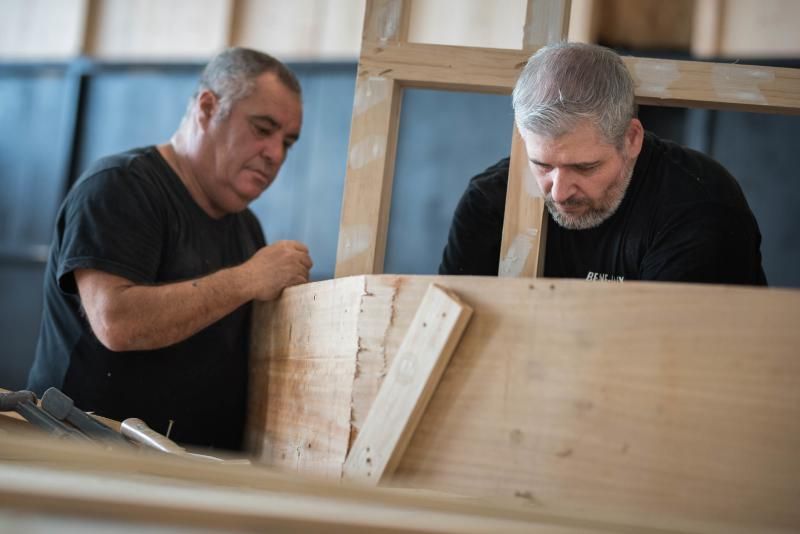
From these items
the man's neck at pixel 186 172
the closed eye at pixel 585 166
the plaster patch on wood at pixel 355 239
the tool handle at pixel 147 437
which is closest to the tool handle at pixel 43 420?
the tool handle at pixel 147 437

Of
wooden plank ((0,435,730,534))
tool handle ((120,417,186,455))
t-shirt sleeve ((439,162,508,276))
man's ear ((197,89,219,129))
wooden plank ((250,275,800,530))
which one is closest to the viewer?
wooden plank ((0,435,730,534))

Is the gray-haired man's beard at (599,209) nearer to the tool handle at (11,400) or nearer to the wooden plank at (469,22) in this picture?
the tool handle at (11,400)

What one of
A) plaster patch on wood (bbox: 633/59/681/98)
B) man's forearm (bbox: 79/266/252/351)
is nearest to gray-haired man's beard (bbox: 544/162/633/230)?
plaster patch on wood (bbox: 633/59/681/98)

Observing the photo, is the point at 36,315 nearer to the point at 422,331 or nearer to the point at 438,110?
the point at 438,110

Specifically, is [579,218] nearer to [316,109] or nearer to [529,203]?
[529,203]

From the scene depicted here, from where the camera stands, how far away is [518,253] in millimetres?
2182

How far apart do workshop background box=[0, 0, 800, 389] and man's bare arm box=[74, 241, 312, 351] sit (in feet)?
14.1

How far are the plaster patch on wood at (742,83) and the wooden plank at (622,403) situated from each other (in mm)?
716

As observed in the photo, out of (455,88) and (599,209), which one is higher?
(455,88)

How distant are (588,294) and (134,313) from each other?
137 centimetres

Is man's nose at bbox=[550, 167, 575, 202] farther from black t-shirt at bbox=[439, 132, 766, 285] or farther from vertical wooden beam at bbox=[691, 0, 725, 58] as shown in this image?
vertical wooden beam at bbox=[691, 0, 725, 58]

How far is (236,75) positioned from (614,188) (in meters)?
1.39

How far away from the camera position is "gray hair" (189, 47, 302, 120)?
312 centimetres

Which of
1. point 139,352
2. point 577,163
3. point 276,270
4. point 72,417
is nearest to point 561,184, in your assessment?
point 577,163
